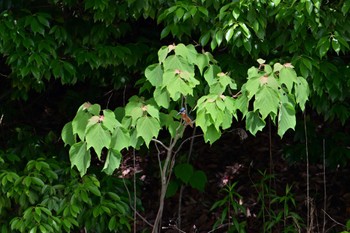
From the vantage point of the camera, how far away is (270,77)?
3738mm

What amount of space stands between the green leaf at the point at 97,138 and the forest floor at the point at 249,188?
105 inches

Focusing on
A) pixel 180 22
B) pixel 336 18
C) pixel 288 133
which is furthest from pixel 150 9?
pixel 288 133

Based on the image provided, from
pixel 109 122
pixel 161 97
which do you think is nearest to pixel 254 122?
pixel 161 97

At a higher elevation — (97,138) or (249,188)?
(97,138)

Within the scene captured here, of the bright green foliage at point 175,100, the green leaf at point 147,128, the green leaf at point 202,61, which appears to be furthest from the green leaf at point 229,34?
the green leaf at point 147,128

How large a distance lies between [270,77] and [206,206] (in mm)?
3319

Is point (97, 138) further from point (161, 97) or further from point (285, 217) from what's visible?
point (285, 217)

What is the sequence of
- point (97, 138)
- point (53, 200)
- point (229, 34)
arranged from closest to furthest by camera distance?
Result: point (97, 138)
point (229, 34)
point (53, 200)

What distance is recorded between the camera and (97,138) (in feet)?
11.9

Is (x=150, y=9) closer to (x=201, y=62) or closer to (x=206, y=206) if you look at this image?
(x=201, y=62)

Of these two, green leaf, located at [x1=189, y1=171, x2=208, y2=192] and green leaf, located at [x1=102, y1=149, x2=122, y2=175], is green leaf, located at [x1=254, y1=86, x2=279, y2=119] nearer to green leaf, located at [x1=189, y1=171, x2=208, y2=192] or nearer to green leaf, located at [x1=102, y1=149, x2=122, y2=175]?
green leaf, located at [x1=102, y1=149, x2=122, y2=175]

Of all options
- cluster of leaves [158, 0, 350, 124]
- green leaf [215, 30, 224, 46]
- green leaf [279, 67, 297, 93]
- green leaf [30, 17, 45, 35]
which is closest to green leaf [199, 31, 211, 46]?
cluster of leaves [158, 0, 350, 124]

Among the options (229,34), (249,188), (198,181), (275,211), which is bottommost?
(249,188)

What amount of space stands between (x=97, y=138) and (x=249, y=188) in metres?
3.53
